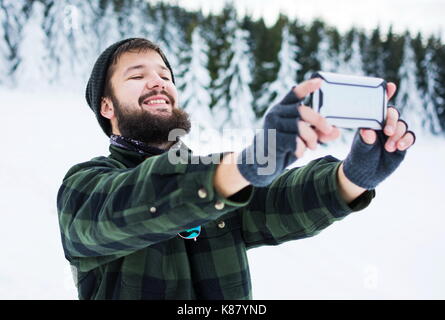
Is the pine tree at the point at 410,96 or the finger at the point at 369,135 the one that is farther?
the pine tree at the point at 410,96

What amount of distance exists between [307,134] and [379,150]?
1.67 ft

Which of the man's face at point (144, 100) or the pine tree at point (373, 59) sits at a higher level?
the pine tree at point (373, 59)

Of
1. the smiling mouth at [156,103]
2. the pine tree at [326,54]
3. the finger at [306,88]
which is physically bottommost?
the finger at [306,88]

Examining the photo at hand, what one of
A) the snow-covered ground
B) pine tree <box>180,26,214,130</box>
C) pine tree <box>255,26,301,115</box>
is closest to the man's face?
the snow-covered ground

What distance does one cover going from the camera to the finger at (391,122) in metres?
1.62

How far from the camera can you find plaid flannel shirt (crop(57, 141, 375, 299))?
1.52m

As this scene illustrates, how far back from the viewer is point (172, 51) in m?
37.3

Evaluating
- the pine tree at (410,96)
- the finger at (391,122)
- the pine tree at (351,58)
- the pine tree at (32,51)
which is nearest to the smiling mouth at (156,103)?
the finger at (391,122)

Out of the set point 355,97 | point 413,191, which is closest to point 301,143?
point 355,97

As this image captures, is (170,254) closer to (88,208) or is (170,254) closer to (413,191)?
(88,208)

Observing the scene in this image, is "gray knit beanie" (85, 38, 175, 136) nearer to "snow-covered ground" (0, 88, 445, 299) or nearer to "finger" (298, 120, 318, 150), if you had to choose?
"finger" (298, 120, 318, 150)

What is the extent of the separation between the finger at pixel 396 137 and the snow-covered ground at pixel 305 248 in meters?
5.36

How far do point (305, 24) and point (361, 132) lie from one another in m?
37.9

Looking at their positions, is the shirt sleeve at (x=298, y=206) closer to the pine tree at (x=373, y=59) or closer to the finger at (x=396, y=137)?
the finger at (x=396, y=137)
